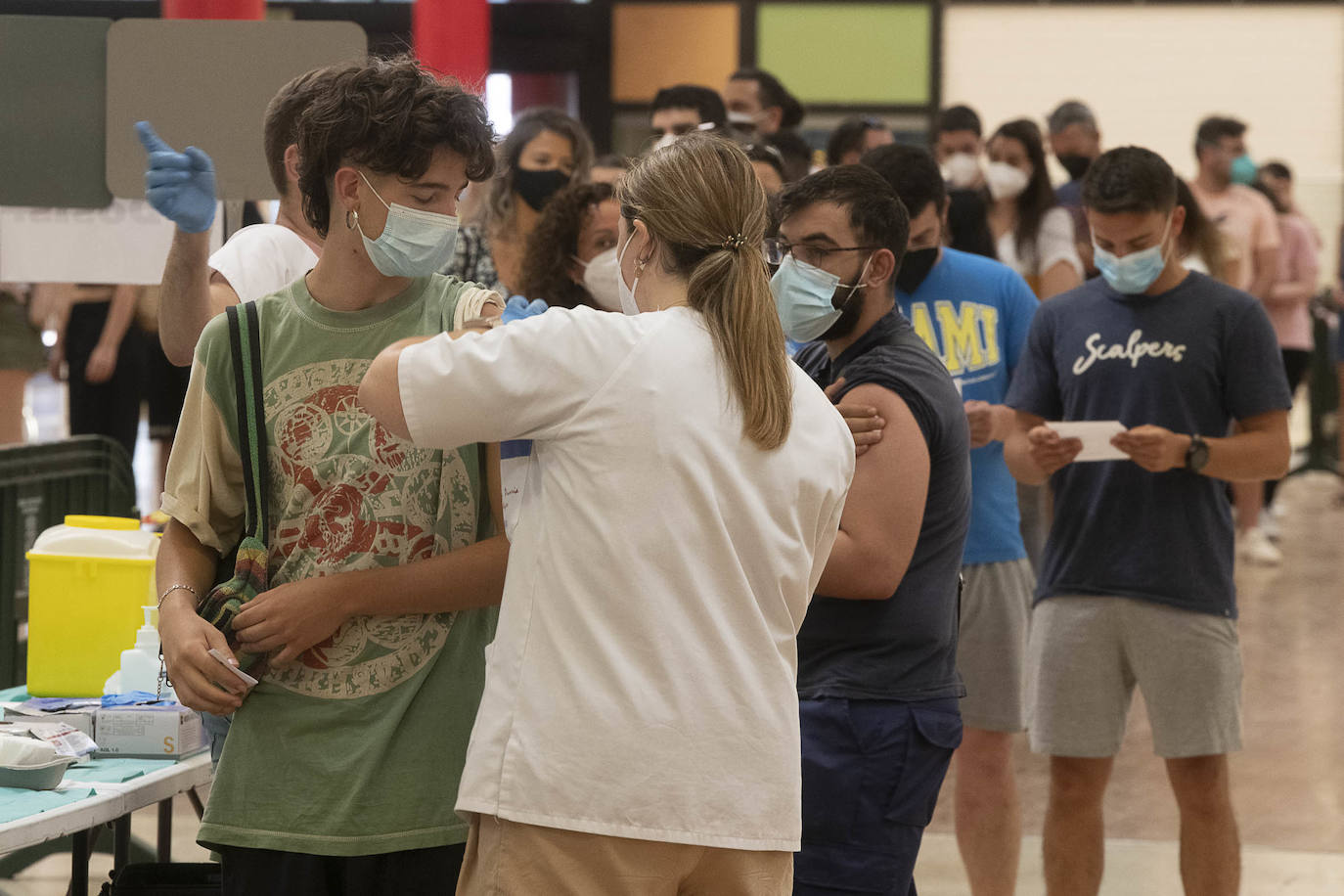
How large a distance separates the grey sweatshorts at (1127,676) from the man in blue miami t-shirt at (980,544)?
13 centimetres

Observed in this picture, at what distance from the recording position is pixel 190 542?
6.71 ft

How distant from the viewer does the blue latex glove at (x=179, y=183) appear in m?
2.45

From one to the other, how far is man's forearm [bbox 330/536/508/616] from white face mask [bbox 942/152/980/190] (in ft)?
13.5

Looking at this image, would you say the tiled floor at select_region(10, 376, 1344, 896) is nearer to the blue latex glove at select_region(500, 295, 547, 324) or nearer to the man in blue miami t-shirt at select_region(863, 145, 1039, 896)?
the man in blue miami t-shirt at select_region(863, 145, 1039, 896)

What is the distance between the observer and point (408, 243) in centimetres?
198

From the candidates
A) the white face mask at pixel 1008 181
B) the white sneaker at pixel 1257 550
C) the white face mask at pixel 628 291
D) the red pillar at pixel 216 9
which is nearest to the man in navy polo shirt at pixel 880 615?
the white face mask at pixel 628 291

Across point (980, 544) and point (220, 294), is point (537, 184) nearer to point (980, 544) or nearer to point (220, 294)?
point (980, 544)

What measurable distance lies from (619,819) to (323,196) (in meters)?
0.90

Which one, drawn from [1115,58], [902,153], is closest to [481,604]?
[902,153]

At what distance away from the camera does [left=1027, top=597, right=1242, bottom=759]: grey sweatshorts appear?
3.35 metres

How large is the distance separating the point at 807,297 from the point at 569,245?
1.39 metres

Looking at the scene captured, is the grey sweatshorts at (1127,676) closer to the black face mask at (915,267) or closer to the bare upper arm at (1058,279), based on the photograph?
the black face mask at (915,267)

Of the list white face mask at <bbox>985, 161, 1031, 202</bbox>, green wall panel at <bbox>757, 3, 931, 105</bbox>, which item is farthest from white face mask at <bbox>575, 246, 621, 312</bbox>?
green wall panel at <bbox>757, 3, 931, 105</bbox>

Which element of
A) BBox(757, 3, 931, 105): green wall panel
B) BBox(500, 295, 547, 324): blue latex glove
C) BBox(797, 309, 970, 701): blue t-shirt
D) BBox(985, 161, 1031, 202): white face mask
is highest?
BBox(757, 3, 931, 105): green wall panel
